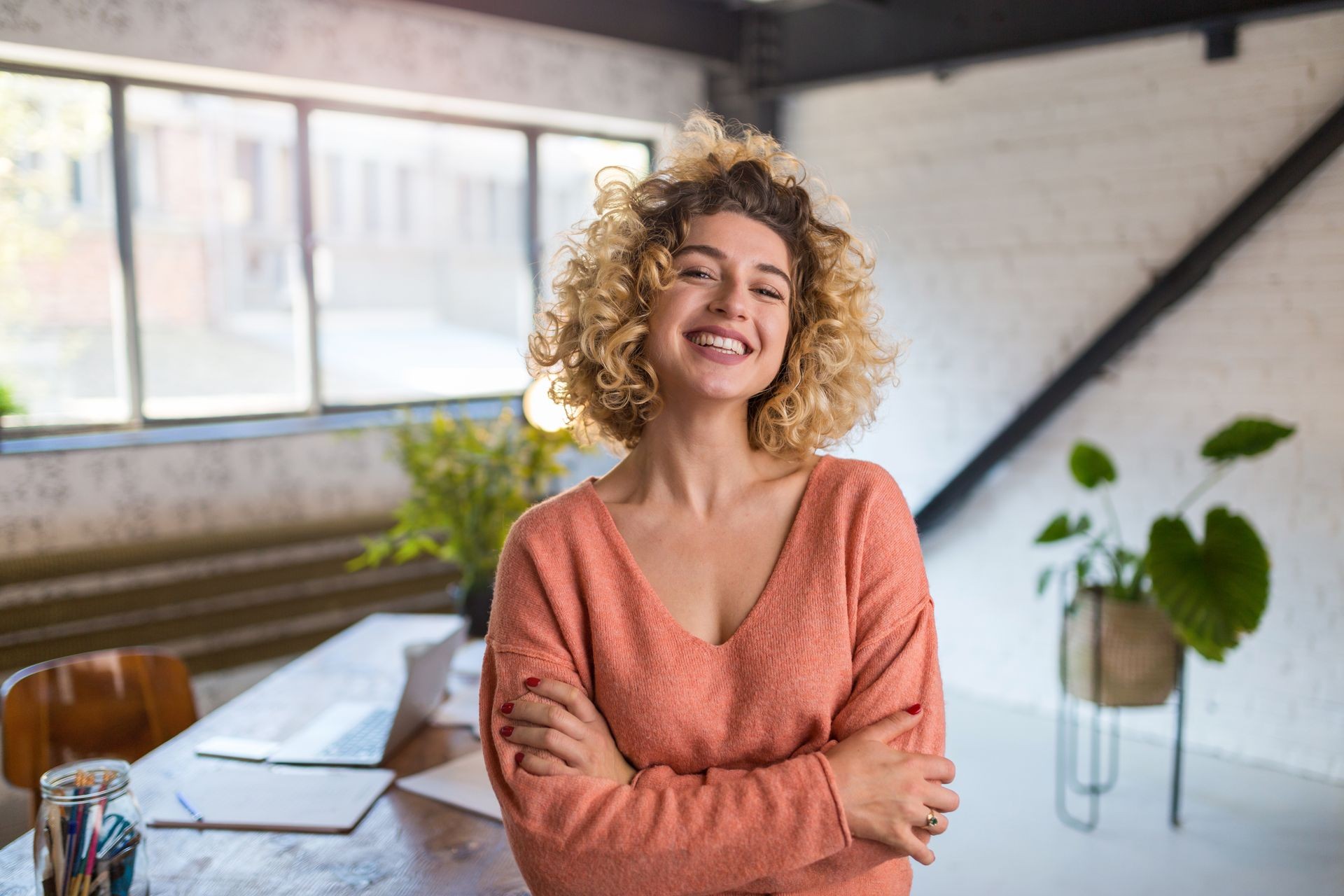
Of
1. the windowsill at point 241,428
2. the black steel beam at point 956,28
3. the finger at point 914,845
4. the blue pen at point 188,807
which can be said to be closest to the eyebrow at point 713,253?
the finger at point 914,845

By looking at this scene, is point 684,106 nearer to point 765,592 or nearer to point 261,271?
point 261,271

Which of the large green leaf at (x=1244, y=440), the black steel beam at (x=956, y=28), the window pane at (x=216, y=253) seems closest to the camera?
the large green leaf at (x=1244, y=440)

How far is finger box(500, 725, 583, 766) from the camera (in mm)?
1137

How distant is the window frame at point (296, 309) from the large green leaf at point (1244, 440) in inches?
90.4

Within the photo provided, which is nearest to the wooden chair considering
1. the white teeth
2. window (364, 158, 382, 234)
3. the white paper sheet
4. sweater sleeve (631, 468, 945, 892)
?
the white paper sheet

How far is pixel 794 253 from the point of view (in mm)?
1339

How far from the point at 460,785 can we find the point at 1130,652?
2.20m

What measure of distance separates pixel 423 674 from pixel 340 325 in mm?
2552

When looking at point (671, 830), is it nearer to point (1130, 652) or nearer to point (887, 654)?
point (887, 654)

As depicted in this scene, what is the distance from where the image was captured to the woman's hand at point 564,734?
3.74ft

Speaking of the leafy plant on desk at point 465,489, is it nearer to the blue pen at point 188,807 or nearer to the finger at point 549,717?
the blue pen at point 188,807

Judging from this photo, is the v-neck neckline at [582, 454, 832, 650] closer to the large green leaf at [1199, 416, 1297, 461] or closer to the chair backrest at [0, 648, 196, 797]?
the chair backrest at [0, 648, 196, 797]

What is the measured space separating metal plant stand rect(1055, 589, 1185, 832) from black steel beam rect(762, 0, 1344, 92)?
1.87 meters

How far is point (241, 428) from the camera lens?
3.74 m
